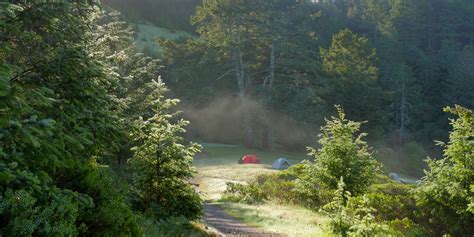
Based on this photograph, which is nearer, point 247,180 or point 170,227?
point 170,227

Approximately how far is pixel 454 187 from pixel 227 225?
7.49m

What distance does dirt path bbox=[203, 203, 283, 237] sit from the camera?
43.7 ft

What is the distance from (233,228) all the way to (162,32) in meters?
70.3

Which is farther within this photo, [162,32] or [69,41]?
[162,32]

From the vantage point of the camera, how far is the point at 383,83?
70.4m

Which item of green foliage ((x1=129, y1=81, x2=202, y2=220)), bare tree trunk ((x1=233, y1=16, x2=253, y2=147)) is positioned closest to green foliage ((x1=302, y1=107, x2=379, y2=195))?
green foliage ((x1=129, y1=81, x2=202, y2=220))

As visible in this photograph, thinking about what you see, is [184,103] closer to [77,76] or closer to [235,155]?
[235,155]

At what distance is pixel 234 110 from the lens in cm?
5978

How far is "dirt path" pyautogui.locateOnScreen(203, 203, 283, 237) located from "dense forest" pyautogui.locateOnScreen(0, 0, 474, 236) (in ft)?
6.72

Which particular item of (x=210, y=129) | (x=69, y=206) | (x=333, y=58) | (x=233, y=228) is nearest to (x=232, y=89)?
(x=210, y=129)

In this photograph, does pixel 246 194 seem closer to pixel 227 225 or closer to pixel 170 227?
pixel 227 225

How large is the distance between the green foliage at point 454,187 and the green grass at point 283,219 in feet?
12.3

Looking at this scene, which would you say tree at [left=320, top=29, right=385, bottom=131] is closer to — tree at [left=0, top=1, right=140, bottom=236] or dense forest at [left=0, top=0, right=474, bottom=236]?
dense forest at [left=0, top=0, right=474, bottom=236]

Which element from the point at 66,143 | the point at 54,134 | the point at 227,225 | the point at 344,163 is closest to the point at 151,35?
the point at 344,163
